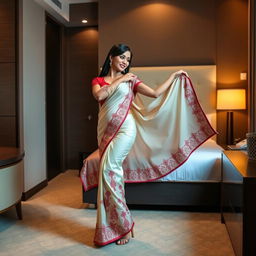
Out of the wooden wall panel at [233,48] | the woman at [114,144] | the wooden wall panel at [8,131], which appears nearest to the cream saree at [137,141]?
the woman at [114,144]

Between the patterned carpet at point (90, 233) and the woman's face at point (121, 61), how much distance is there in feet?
4.46

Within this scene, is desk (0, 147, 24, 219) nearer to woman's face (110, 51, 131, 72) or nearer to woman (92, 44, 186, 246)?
woman (92, 44, 186, 246)

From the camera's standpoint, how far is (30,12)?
3414 mm

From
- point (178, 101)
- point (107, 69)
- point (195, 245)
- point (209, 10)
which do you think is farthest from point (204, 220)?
point (209, 10)

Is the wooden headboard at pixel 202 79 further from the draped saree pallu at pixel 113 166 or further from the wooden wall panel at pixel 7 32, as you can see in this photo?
the draped saree pallu at pixel 113 166

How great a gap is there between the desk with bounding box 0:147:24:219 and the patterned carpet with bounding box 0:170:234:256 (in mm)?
247

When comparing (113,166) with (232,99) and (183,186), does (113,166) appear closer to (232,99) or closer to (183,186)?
(183,186)

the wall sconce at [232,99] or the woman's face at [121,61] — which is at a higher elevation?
the woman's face at [121,61]

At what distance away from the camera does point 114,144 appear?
2.18 meters

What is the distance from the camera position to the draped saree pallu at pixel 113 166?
2127 millimetres

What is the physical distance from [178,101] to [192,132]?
0.31 metres

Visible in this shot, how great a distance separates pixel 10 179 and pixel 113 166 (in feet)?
3.07

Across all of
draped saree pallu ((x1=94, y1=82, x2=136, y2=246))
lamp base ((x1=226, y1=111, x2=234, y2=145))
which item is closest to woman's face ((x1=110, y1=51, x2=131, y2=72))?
draped saree pallu ((x1=94, y1=82, x2=136, y2=246))

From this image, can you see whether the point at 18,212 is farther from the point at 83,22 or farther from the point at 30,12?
the point at 83,22
